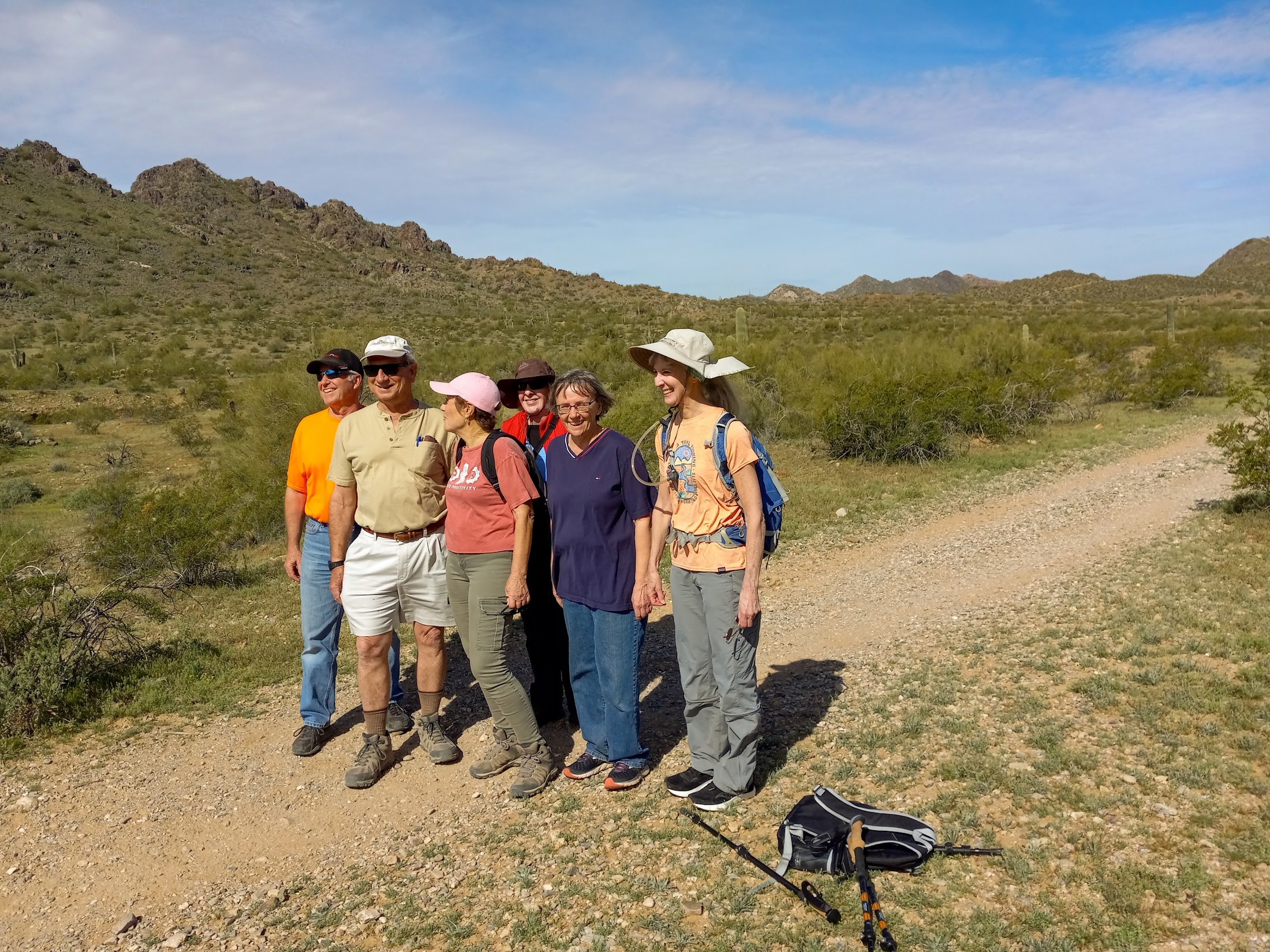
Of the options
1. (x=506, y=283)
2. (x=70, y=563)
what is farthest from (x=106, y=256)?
(x=70, y=563)

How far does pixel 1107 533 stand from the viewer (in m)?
8.06

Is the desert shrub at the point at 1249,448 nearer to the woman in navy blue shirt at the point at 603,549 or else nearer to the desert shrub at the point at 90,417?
the woman in navy blue shirt at the point at 603,549

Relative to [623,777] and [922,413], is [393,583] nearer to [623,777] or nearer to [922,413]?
[623,777]

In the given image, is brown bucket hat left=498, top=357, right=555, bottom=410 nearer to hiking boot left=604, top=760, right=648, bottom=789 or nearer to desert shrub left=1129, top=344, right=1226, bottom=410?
hiking boot left=604, top=760, right=648, bottom=789

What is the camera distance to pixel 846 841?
10.5 ft

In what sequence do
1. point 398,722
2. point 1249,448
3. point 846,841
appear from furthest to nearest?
point 1249,448 < point 398,722 < point 846,841

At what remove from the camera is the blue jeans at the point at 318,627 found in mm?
4457

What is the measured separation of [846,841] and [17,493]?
46.5 feet

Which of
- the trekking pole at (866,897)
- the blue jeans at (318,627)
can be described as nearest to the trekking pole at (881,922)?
the trekking pole at (866,897)

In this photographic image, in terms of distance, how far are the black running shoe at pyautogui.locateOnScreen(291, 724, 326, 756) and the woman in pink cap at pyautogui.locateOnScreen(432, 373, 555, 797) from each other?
1278 mm

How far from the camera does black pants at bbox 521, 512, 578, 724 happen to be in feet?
14.5

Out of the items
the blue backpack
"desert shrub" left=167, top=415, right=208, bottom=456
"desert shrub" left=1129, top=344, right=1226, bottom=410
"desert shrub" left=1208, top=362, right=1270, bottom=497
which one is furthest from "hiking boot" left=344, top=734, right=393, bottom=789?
"desert shrub" left=1129, top=344, right=1226, bottom=410

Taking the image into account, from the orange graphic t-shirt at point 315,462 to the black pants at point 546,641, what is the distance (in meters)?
1.17

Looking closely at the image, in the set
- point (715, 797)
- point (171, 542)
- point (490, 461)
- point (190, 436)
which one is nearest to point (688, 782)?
point (715, 797)
